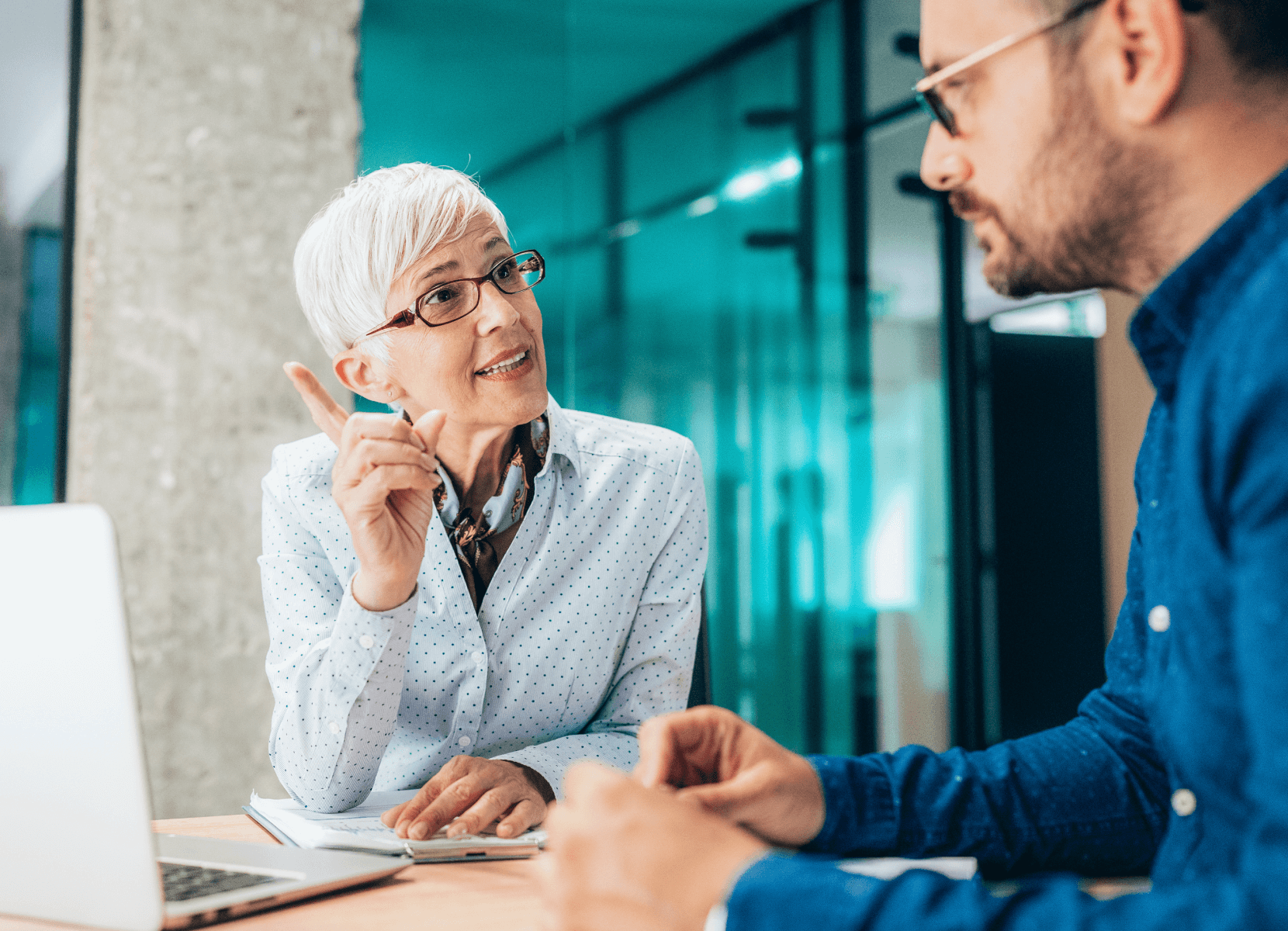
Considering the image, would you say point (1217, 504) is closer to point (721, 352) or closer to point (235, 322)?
point (235, 322)

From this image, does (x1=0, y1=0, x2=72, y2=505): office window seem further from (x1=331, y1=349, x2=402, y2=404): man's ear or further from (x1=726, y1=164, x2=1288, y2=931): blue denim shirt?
(x1=726, y1=164, x2=1288, y2=931): blue denim shirt

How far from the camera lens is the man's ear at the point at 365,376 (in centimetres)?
173

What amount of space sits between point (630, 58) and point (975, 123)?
3477 mm

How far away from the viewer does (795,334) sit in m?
4.33

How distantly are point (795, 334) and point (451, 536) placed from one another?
2.95m

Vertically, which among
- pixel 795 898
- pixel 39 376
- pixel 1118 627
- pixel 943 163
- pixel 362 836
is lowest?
pixel 362 836

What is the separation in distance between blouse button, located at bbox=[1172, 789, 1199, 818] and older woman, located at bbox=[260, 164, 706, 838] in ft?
2.45

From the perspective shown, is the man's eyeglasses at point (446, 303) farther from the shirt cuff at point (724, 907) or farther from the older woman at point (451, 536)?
the shirt cuff at point (724, 907)

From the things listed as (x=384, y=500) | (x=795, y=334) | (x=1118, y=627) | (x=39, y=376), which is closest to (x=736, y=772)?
(x=1118, y=627)

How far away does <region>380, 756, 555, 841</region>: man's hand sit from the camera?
1.06 meters

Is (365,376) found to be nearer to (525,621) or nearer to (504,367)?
(504,367)

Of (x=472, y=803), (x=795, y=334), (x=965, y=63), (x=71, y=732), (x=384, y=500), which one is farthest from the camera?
(x=795, y=334)

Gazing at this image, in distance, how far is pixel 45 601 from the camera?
2.19 feet

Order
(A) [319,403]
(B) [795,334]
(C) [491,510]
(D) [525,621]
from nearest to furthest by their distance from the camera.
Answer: (A) [319,403] → (D) [525,621] → (C) [491,510] → (B) [795,334]
